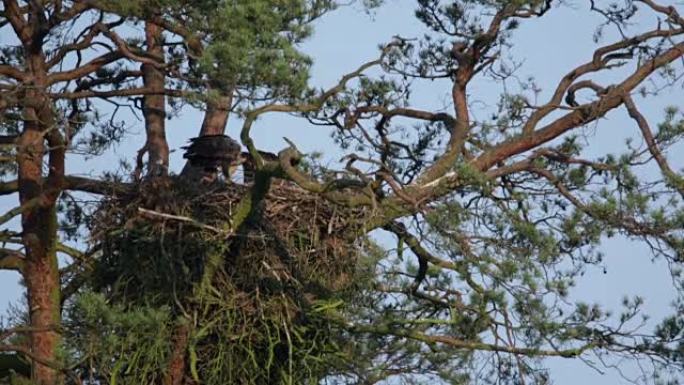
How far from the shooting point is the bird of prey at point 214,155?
10938mm

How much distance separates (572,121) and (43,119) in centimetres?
310

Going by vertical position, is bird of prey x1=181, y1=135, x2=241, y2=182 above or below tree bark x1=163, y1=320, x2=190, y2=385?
above

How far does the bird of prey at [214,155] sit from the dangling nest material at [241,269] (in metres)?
0.57

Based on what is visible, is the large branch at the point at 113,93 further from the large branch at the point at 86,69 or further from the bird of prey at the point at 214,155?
the bird of prey at the point at 214,155

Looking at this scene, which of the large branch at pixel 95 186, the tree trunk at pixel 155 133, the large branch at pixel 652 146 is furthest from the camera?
the tree trunk at pixel 155 133

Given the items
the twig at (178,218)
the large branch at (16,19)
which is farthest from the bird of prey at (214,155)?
the large branch at (16,19)

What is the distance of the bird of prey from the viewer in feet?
35.9

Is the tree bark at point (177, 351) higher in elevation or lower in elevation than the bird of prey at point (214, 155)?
lower

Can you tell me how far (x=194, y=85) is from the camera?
918cm

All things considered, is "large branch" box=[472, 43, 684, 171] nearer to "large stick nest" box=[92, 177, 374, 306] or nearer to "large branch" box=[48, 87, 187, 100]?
"large stick nest" box=[92, 177, 374, 306]

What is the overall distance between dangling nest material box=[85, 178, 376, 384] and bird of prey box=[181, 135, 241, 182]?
0.57 m

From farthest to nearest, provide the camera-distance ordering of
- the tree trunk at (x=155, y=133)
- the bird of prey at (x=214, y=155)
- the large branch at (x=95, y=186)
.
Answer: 1. the bird of prey at (x=214, y=155)
2. the tree trunk at (x=155, y=133)
3. the large branch at (x=95, y=186)

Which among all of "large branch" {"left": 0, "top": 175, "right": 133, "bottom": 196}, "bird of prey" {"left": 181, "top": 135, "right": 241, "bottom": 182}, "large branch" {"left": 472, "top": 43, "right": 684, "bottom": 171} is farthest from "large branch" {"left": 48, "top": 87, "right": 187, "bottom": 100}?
"large branch" {"left": 472, "top": 43, "right": 684, "bottom": 171}

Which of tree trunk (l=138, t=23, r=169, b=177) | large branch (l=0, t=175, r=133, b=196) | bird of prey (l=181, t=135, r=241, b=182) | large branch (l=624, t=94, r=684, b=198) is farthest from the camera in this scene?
bird of prey (l=181, t=135, r=241, b=182)
